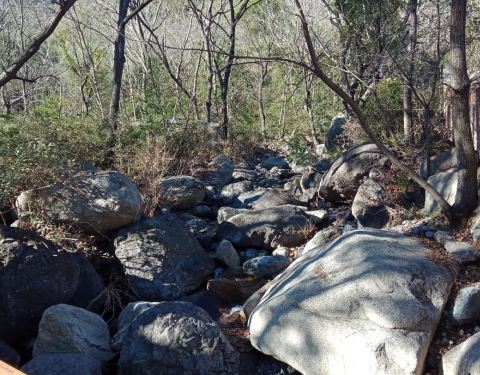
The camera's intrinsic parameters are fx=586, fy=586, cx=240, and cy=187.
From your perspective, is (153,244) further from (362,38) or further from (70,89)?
(70,89)

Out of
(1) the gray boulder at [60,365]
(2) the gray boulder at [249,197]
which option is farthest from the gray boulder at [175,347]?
(2) the gray boulder at [249,197]

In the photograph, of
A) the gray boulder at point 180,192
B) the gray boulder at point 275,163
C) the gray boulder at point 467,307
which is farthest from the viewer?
the gray boulder at point 275,163

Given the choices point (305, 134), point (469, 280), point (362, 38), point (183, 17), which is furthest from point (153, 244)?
point (183, 17)

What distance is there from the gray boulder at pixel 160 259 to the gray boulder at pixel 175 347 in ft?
5.04

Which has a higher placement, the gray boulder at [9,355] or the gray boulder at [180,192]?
the gray boulder at [180,192]

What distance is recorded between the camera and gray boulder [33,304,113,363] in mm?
4113

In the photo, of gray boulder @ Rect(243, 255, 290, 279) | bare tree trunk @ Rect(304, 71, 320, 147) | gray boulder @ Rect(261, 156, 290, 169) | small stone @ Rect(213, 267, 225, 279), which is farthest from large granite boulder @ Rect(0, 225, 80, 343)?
bare tree trunk @ Rect(304, 71, 320, 147)

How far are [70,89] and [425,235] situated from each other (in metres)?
14.7

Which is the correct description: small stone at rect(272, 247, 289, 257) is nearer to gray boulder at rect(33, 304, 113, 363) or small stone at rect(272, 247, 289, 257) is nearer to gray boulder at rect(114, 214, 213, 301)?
gray boulder at rect(114, 214, 213, 301)

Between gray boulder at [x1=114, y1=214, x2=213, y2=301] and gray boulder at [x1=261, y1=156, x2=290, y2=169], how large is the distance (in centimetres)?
484

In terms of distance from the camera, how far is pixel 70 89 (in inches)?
703

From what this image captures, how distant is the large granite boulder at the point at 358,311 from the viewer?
3.67m

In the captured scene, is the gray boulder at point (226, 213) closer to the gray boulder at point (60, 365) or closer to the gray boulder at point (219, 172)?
the gray boulder at point (219, 172)

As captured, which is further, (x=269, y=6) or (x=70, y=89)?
(x=70, y=89)
